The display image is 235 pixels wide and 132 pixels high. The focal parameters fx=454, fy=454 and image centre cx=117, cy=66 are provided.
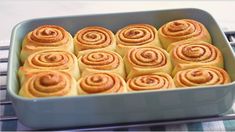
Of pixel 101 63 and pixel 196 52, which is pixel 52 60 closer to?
pixel 101 63

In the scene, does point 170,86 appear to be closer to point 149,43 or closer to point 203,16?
point 149,43

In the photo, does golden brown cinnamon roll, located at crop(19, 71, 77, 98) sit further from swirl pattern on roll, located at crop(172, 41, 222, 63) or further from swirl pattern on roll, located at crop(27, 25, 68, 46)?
swirl pattern on roll, located at crop(172, 41, 222, 63)

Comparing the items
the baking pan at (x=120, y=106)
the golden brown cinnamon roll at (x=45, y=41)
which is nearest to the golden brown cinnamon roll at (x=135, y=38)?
the golden brown cinnamon roll at (x=45, y=41)

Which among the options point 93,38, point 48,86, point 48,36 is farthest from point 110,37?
point 48,86

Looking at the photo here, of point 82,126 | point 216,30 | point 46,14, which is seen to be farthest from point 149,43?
point 46,14

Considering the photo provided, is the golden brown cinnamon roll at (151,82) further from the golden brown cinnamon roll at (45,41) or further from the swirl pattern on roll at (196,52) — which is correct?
the golden brown cinnamon roll at (45,41)
